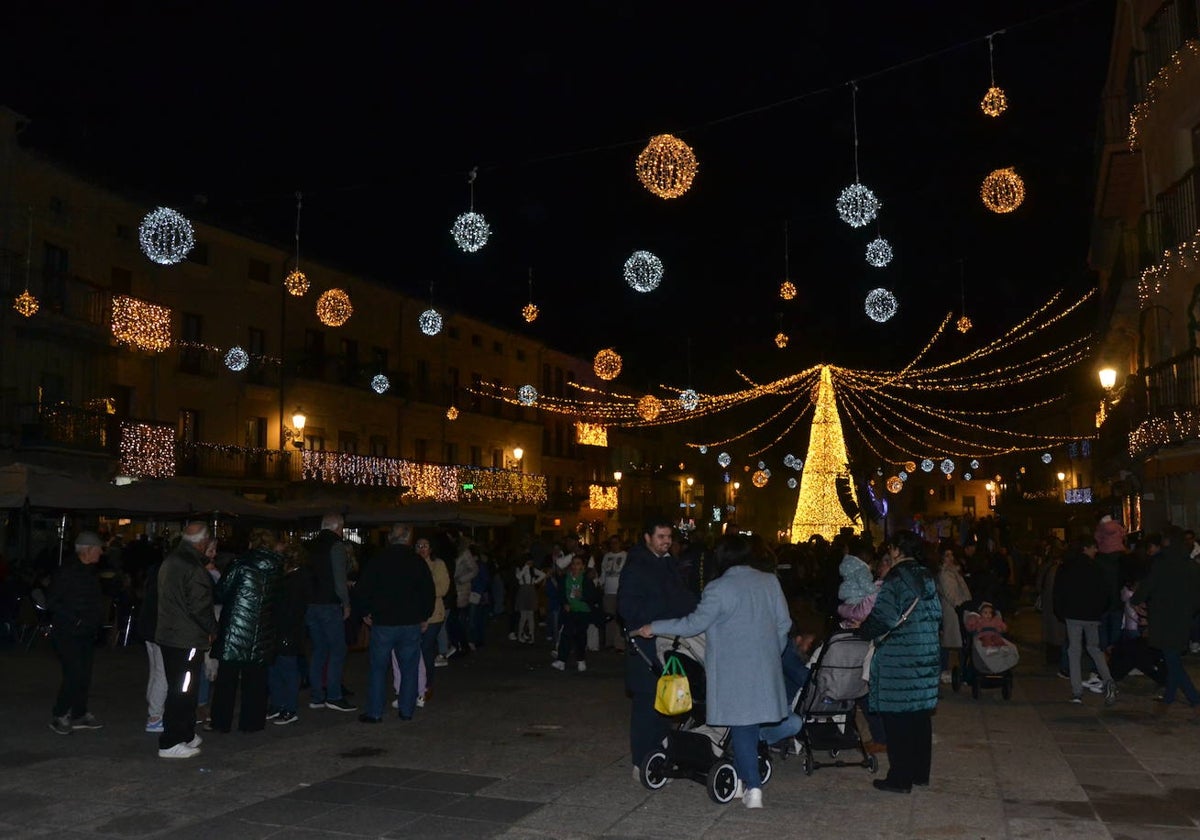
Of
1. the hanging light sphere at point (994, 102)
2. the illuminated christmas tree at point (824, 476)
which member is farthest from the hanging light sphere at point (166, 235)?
the illuminated christmas tree at point (824, 476)

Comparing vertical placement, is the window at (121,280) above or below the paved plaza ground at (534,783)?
above

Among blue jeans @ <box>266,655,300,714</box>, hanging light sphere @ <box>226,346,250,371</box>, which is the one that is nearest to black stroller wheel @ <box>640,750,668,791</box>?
blue jeans @ <box>266,655,300,714</box>

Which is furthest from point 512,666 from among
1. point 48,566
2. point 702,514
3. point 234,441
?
point 702,514

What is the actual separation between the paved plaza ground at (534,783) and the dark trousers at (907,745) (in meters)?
0.15

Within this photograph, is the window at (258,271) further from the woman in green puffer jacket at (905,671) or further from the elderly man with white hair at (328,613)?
the woman in green puffer jacket at (905,671)

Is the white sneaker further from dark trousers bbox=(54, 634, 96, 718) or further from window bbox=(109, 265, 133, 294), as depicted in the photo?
window bbox=(109, 265, 133, 294)

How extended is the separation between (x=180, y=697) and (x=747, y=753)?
14.2ft

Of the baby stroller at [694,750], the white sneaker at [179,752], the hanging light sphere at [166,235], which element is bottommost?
Answer: the white sneaker at [179,752]

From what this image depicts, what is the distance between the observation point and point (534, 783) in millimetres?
7309

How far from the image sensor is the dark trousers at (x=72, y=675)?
30.0 feet

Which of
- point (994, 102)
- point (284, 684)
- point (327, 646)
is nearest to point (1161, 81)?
point (994, 102)

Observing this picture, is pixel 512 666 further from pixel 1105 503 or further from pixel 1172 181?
pixel 1105 503

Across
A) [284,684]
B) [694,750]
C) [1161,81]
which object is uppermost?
[1161,81]

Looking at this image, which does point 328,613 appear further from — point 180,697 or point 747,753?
point 747,753
